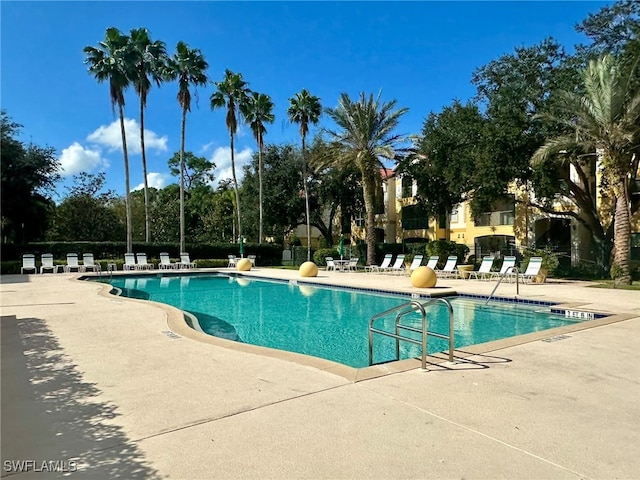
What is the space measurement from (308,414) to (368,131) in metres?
22.9

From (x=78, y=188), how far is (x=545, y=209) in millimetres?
33784

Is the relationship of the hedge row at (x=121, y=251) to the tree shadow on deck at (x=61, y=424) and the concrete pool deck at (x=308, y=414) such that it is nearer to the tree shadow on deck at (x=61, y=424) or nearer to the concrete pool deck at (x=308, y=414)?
the tree shadow on deck at (x=61, y=424)

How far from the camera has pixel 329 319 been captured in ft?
36.3

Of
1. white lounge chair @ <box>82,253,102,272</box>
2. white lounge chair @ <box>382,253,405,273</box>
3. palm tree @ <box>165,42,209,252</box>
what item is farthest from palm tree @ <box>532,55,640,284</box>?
white lounge chair @ <box>82,253,102,272</box>

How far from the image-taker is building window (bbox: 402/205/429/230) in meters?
36.3

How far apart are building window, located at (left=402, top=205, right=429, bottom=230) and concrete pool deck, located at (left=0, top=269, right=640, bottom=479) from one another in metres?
30.1

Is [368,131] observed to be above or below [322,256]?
above

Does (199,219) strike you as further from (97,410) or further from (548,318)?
(97,410)

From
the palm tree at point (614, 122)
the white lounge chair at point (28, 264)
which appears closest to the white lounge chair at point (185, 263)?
the white lounge chair at point (28, 264)

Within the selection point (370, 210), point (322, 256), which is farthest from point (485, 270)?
point (322, 256)

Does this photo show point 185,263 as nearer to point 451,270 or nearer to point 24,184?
point 24,184

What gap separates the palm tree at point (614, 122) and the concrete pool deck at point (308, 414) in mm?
11206

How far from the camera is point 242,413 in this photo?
379cm

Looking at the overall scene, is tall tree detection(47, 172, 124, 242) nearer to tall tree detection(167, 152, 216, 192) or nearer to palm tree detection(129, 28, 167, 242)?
palm tree detection(129, 28, 167, 242)
